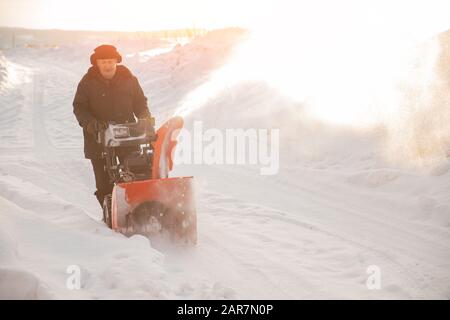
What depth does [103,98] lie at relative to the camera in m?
4.83

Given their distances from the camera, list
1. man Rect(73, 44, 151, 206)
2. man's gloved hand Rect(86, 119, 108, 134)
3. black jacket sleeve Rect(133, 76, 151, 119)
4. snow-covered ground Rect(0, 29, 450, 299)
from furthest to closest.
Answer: black jacket sleeve Rect(133, 76, 151, 119) < man Rect(73, 44, 151, 206) < man's gloved hand Rect(86, 119, 108, 134) < snow-covered ground Rect(0, 29, 450, 299)

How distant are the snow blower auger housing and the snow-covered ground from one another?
0.18m

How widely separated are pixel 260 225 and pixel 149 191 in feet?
5.45

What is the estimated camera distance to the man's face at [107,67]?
15.5ft

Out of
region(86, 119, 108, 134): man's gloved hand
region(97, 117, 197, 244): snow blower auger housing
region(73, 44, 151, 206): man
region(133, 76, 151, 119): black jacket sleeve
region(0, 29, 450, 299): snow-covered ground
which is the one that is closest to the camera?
region(0, 29, 450, 299): snow-covered ground

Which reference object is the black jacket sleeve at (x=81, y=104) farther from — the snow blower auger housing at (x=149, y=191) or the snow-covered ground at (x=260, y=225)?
the snow-covered ground at (x=260, y=225)

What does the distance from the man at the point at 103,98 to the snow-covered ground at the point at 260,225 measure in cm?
62

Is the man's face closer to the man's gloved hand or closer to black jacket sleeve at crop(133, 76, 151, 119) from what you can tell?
black jacket sleeve at crop(133, 76, 151, 119)

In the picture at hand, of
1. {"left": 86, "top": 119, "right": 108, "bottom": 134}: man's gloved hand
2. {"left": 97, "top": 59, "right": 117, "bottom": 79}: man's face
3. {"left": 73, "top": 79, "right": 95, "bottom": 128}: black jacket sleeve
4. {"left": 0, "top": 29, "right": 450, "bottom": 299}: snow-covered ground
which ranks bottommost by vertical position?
{"left": 0, "top": 29, "right": 450, "bottom": 299}: snow-covered ground

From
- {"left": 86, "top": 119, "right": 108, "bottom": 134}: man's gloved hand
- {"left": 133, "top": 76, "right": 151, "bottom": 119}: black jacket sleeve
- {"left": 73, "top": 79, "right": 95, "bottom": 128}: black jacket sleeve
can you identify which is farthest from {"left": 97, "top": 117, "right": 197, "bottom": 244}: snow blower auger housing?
{"left": 133, "top": 76, "right": 151, "bottom": 119}: black jacket sleeve

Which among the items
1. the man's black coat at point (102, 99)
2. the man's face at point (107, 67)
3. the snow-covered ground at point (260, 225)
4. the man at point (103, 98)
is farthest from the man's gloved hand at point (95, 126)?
the snow-covered ground at point (260, 225)

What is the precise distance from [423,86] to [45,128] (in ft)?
Answer: 30.0

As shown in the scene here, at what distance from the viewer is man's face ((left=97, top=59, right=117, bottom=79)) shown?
4.71m
